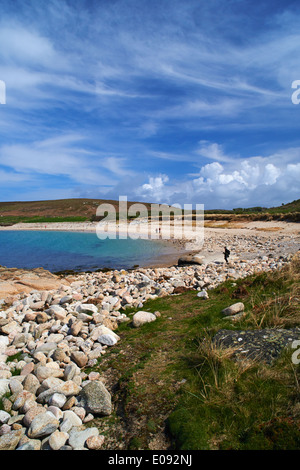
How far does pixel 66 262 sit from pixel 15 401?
22714 millimetres

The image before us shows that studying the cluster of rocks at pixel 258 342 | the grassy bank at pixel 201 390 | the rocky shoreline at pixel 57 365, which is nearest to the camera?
the grassy bank at pixel 201 390

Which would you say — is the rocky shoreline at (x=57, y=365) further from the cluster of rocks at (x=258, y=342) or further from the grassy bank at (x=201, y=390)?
the cluster of rocks at (x=258, y=342)

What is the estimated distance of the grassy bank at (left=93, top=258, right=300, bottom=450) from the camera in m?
2.94

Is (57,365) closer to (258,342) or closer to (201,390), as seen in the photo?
(201,390)

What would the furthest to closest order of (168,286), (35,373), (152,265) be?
(152,265)
(168,286)
(35,373)

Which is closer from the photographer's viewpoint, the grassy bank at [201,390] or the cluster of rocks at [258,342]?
the grassy bank at [201,390]

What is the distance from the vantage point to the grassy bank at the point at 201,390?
9.63 ft

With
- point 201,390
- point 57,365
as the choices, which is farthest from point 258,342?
point 57,365

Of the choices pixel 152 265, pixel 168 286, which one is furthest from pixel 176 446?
pixel 152 265

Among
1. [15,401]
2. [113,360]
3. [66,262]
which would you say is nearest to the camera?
[15,401]

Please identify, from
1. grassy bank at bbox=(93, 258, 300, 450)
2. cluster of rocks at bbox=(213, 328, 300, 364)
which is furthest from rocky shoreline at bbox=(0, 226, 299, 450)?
cluster of rocks at bbox=(213, 328, 300, 364)

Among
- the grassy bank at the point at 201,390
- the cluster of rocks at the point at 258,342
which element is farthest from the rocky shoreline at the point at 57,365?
the cluster of rocks at the point at 258,342

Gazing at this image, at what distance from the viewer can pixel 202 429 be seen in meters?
3.04
